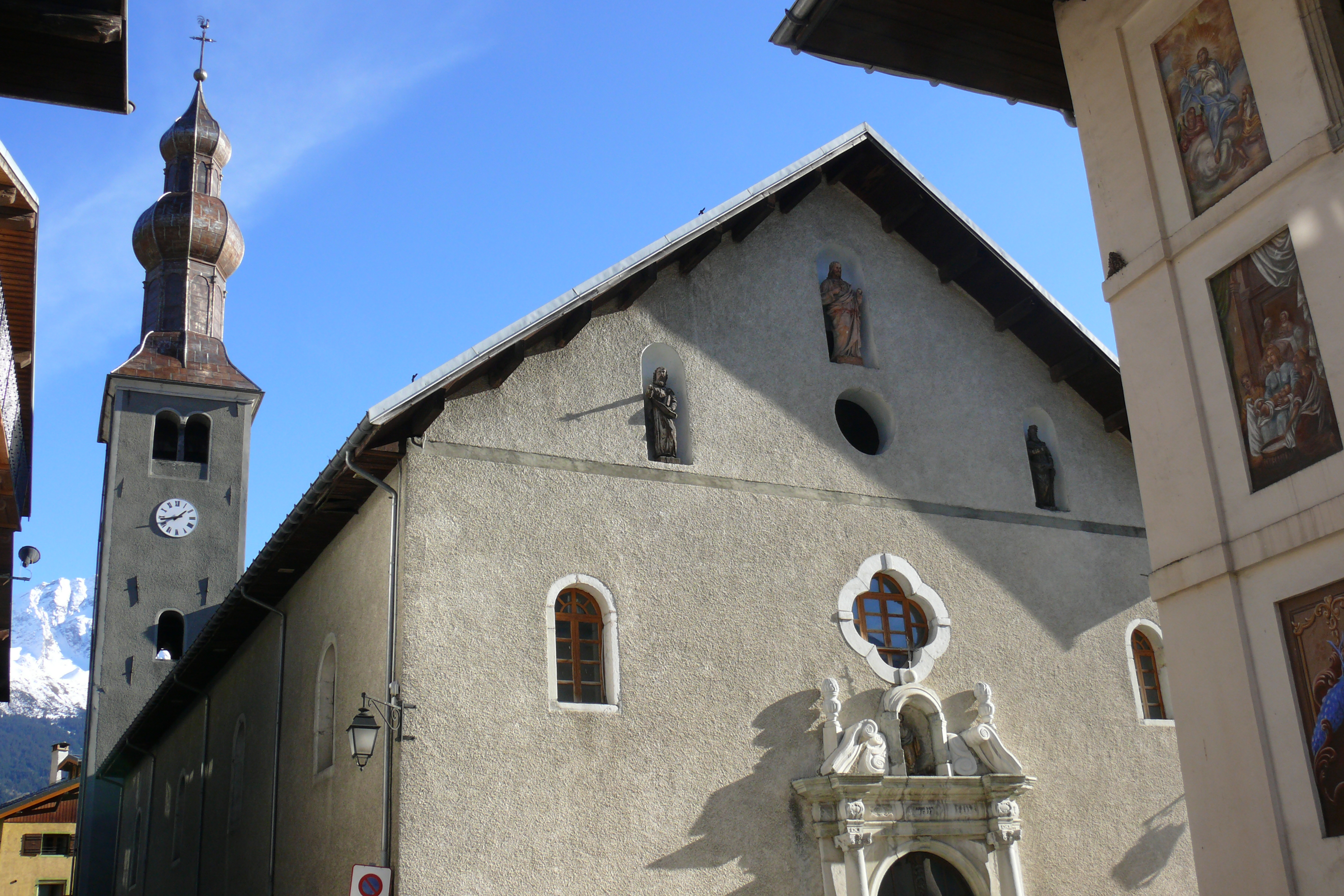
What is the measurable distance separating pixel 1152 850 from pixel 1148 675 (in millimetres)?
2099

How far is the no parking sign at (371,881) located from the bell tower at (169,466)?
17.5 metres

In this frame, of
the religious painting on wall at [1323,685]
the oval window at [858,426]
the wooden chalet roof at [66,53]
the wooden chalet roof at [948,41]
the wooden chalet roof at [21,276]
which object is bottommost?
the religious painting on wall at [1323,685]

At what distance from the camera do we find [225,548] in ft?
99.1

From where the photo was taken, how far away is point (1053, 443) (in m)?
16.4

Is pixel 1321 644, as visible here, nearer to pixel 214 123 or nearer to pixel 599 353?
pixel 599 353

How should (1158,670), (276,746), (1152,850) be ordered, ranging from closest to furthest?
(1152,850) < (276,746) < (1158,670)

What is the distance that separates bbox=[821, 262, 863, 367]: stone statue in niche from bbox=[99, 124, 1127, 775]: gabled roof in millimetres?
1008

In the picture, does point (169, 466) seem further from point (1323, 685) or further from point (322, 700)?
point (1323, 685)

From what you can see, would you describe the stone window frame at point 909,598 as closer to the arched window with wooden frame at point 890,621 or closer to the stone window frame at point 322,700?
the arched window with wooden frame at point 890,621

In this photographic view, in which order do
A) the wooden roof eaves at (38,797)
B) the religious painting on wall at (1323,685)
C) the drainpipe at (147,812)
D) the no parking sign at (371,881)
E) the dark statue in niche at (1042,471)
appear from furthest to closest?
the wooden roof eaves at (38,797), the drainpipe at (147,812), the dark statue in niche at (1042,471), the no parking sign at (371,881), the religious painting on wall at (1323,685)

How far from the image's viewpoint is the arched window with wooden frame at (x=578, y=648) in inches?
501

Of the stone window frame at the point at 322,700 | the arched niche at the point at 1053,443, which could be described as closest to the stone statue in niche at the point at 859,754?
the arched niche at the point at 1053,443

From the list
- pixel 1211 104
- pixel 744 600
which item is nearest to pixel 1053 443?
pixel 744 600

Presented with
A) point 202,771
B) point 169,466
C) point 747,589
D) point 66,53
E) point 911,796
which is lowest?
point 911,796
